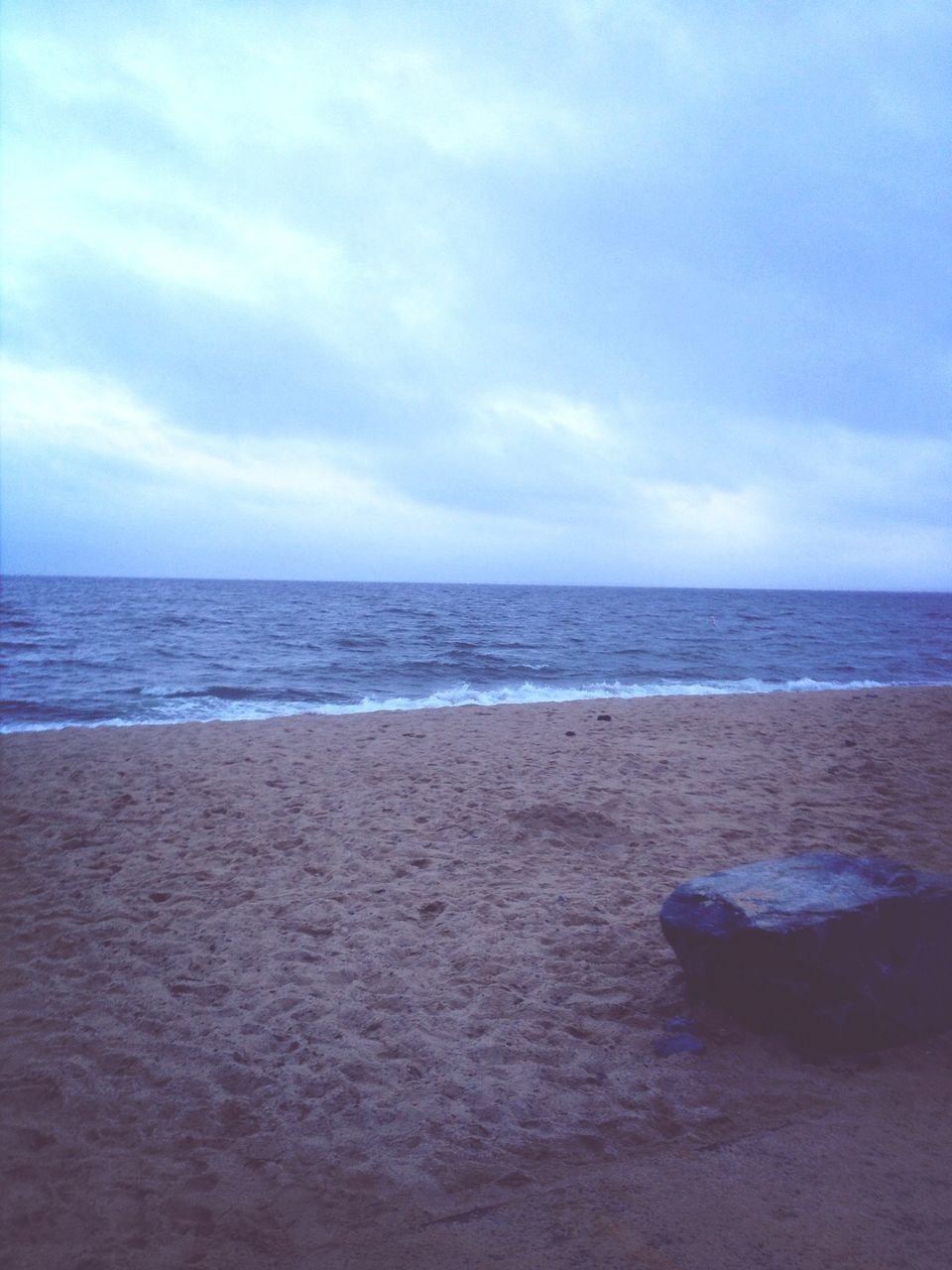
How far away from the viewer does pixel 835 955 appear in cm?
348

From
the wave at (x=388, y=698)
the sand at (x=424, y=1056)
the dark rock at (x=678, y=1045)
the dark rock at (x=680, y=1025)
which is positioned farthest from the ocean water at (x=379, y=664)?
the dark rock at (x=678, y=1045)

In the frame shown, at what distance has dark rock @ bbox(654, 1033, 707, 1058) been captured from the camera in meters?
3.69

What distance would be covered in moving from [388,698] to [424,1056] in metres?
12.9

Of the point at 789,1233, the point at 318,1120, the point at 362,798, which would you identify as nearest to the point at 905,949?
the point at 789,1233

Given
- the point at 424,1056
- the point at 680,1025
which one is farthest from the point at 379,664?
the point at 680,1025

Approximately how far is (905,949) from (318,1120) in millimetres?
3093

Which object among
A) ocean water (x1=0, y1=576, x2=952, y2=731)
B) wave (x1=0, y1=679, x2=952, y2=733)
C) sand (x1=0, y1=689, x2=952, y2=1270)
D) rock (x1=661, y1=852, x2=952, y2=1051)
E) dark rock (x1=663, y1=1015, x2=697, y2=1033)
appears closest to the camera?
sand (x1=0, y1=689, x2=952, y2=1270)

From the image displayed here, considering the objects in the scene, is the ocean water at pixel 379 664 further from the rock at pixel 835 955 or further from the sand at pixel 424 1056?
the rock at pixel 835 955

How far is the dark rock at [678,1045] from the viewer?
369 centimetres

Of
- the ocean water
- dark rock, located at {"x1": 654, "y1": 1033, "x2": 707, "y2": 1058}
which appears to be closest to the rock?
dark rock, located at {"x1": 654, "y1": 1033, "x2": 707, "y2": 1058}

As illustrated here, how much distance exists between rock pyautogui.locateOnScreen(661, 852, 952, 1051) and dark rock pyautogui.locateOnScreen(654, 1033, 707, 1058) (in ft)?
1.05

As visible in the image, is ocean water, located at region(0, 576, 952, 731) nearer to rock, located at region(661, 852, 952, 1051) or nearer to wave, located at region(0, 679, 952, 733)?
wave, located at region(0, 679, 952, 733)

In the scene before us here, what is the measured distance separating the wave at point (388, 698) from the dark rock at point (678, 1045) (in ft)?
35.1

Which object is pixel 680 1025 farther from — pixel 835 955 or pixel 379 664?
pixel 379 664
